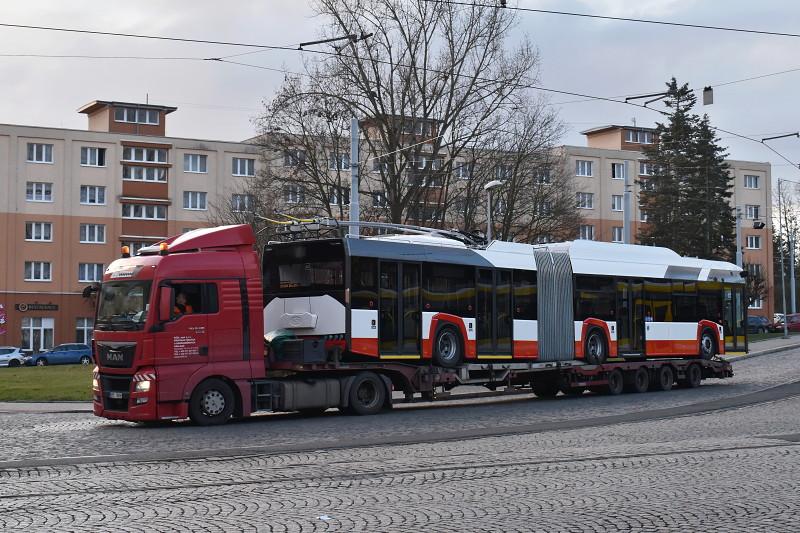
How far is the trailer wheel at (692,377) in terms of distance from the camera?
31.4 m

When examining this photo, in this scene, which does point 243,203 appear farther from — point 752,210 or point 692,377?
point 752,210

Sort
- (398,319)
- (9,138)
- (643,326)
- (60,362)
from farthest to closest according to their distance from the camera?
(9,138) < (60,362) < (643,326) < (398,319)

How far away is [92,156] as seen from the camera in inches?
3019

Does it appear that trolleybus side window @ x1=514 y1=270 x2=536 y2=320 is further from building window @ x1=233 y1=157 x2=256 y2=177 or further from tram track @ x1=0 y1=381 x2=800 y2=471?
building window @ x1=233 y1=157 x2=256 y2=177

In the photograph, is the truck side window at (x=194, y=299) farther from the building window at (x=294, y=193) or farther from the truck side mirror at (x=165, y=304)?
the building window at (x=294, y=193)

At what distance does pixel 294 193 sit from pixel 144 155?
123ft

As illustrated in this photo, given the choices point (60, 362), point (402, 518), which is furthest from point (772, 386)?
point (60, 362)

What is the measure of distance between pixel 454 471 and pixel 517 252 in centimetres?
1415

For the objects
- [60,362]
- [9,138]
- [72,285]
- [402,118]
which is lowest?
[60,362]

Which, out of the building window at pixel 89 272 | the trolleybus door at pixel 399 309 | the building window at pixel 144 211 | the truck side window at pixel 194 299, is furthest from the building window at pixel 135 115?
the truck side window at pixel 194 299

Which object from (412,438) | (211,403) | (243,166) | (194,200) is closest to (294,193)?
(211,403)

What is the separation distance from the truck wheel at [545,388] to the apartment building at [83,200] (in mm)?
48074

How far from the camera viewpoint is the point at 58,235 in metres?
75.1

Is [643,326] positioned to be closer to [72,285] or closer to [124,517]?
[124,517]
